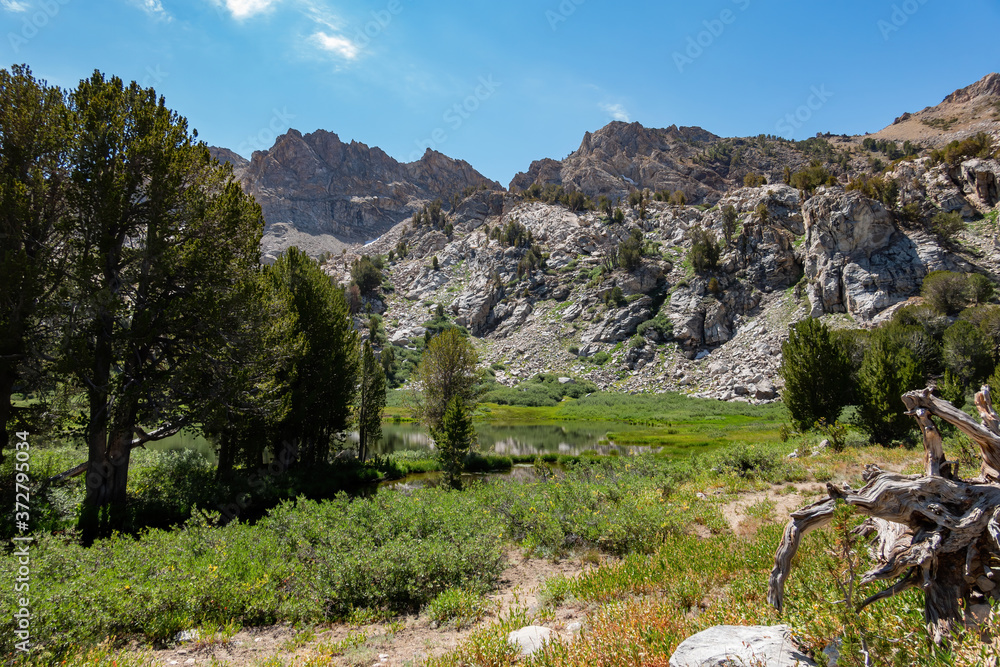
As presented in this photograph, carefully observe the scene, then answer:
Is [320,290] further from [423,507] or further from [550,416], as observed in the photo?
[550,416]

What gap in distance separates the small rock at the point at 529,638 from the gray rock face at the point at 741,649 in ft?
6.09

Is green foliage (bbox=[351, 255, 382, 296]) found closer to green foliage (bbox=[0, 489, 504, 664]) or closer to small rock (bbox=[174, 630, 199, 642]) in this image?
green foliage (bbox=[0, 489, 504, 664])

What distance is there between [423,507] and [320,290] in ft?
62.4

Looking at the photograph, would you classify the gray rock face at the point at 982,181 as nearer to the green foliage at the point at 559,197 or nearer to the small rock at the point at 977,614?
the green foliage at the point at 559,197

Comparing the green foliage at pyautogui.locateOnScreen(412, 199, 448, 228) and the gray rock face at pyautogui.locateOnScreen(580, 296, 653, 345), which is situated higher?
the green foliage at pyautogui.locateOnScreen(412, 199, 448, 228)

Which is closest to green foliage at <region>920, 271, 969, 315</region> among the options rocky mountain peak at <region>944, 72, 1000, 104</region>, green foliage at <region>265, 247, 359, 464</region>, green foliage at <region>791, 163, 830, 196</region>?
green foliage at <region>791, 163, 830, 196</region>

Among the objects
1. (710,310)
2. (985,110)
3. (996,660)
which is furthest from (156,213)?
(985,110)

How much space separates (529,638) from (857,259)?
85198 mm

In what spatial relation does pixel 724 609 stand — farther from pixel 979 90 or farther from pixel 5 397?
pixel 979 90

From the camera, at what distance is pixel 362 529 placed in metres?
10.7

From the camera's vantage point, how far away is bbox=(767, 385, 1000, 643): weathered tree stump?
3891mm

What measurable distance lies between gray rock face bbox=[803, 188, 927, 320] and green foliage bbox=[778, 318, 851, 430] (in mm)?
43594

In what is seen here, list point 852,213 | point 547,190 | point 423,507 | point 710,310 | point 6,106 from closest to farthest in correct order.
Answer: point 423,507
point 6,106
point 852,213
point 710,310
point 547,190

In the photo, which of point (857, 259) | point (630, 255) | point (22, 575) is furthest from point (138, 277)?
point (630, 255)
